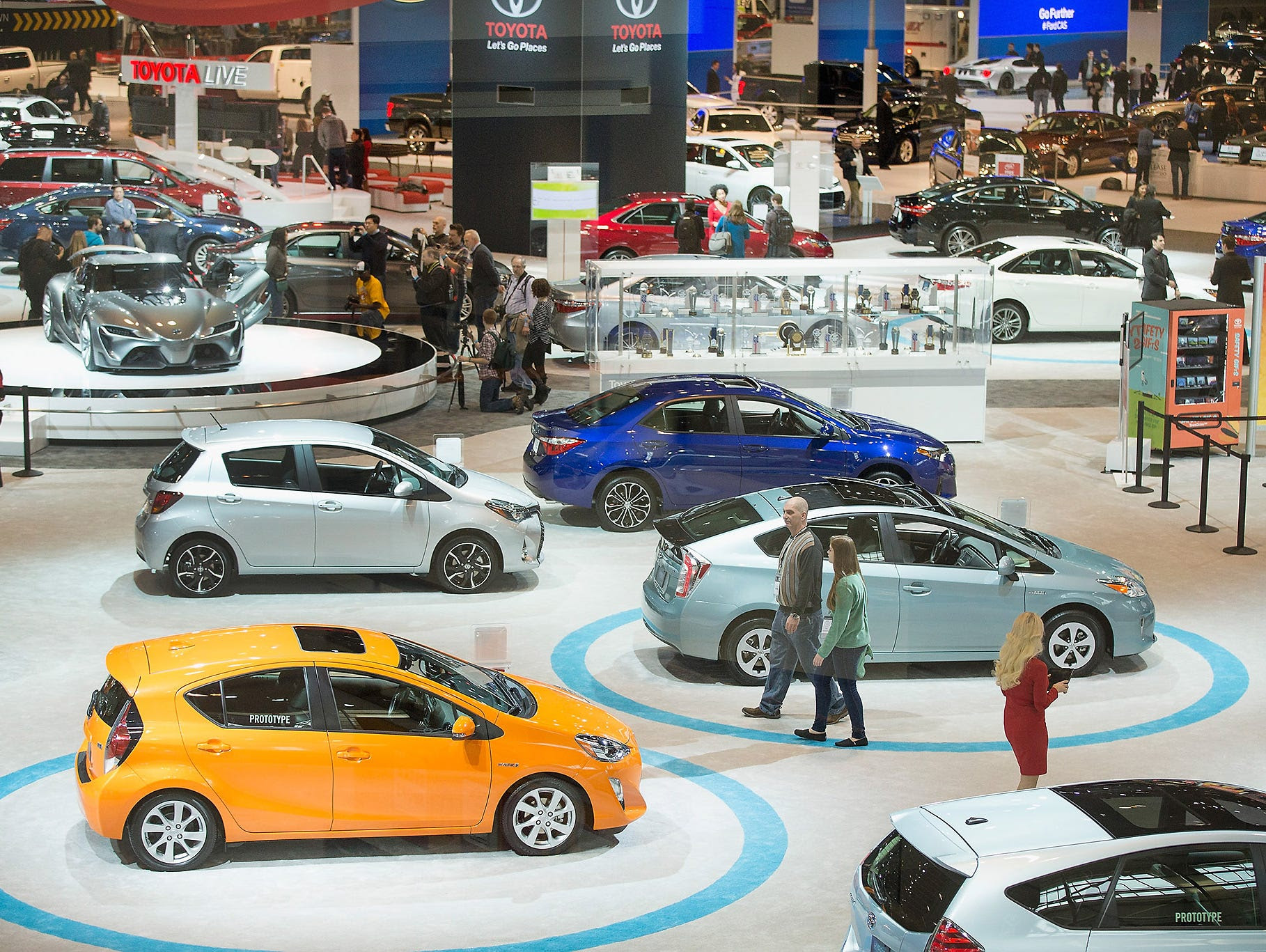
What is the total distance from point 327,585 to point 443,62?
17.5m

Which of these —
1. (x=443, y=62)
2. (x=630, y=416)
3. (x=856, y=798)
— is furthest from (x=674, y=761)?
(x=443, y=62)

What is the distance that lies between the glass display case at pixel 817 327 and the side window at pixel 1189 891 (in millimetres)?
12390

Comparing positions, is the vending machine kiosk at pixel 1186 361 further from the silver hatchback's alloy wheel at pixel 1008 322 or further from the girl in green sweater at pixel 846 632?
the girl in green sweater at pixel 846 632

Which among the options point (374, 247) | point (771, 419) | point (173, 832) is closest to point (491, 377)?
point (374, 247)

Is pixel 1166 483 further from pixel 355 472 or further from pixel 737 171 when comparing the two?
pixel 737 171

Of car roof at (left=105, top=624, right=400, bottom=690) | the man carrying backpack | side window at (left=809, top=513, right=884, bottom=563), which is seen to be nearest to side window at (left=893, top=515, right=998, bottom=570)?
side window at (left=809, top=513, right=884, bottom=563)

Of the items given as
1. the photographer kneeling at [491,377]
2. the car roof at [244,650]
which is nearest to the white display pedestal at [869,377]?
the photographer kneeling at [491,377]

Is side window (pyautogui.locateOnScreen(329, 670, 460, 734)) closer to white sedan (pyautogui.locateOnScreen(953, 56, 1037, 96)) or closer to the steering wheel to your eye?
the steering wheel

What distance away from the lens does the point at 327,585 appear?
45.3 ft

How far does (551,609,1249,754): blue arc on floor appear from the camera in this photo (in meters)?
10.5

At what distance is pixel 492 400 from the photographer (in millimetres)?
A: 21062

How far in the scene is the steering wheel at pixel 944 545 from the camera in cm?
1161

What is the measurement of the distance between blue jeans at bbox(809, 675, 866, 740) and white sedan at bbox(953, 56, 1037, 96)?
84.5ft

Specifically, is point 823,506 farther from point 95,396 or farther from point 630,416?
point 95,396
